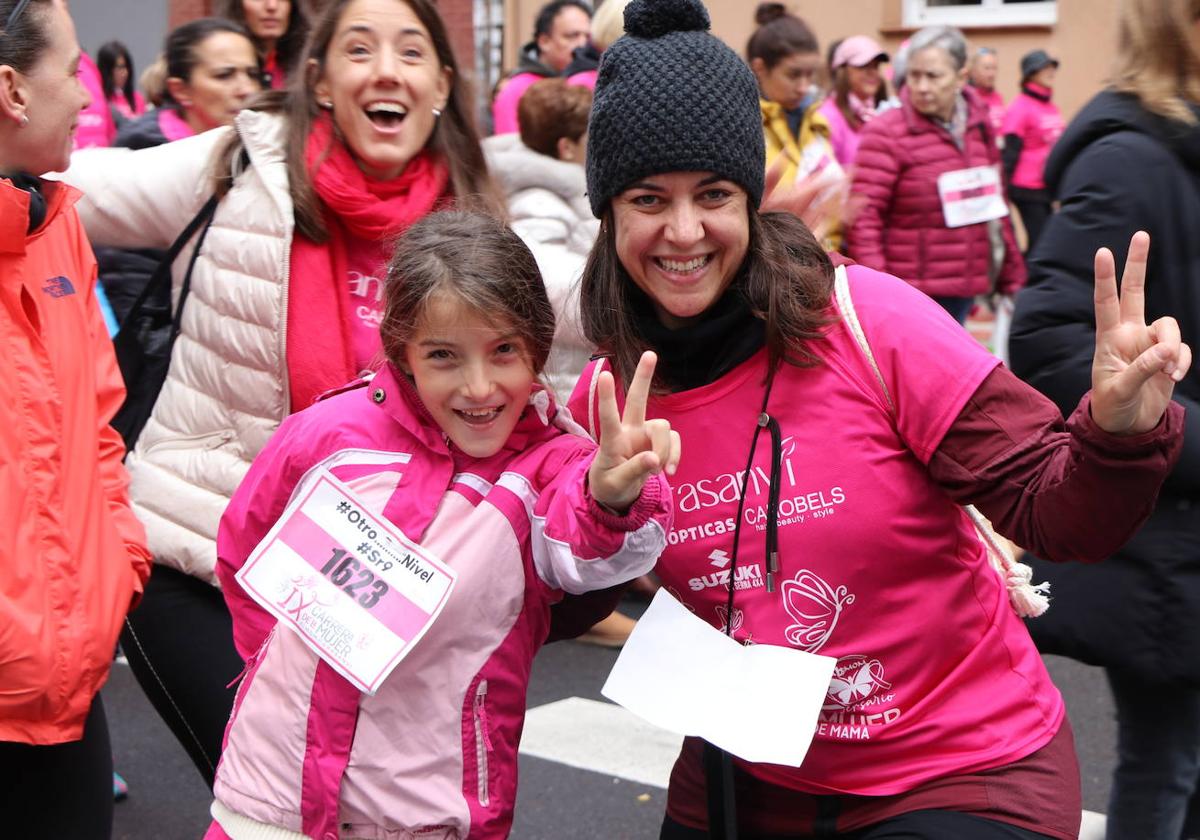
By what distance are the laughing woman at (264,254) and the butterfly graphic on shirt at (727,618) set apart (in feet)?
3.36

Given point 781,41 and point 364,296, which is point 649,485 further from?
point 781,41

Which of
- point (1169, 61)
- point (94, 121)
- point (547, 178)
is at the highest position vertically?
point (1169, 61)

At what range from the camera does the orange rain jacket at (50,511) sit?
244 cm

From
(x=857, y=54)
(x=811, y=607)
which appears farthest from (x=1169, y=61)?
(x=857, y=54)

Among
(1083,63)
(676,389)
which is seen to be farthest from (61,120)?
(1083,63)

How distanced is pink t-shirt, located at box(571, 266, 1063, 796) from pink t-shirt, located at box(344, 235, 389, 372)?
3.28ft

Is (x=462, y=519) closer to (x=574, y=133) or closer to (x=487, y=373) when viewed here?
(x=487, y=373)

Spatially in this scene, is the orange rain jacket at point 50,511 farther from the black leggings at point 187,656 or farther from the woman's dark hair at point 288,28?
the woman's dark hair at point 288,28

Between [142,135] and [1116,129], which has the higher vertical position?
[1116,129]

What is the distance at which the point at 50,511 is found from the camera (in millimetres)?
2510

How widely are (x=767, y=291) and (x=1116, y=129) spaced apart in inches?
38.0

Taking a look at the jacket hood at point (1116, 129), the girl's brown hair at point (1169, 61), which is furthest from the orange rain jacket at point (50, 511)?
the girl's brown hair at point (1169, 61)

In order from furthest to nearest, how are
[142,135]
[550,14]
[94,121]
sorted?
1. [550,14]
2. [94,121]
3. [142,135]

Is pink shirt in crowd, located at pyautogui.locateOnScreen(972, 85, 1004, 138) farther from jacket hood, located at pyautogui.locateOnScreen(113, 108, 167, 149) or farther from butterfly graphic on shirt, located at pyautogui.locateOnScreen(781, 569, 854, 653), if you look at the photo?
butterfly graphic on shirt, located at pyautogui.locateOnScreen(781, 569, 854, 653)
